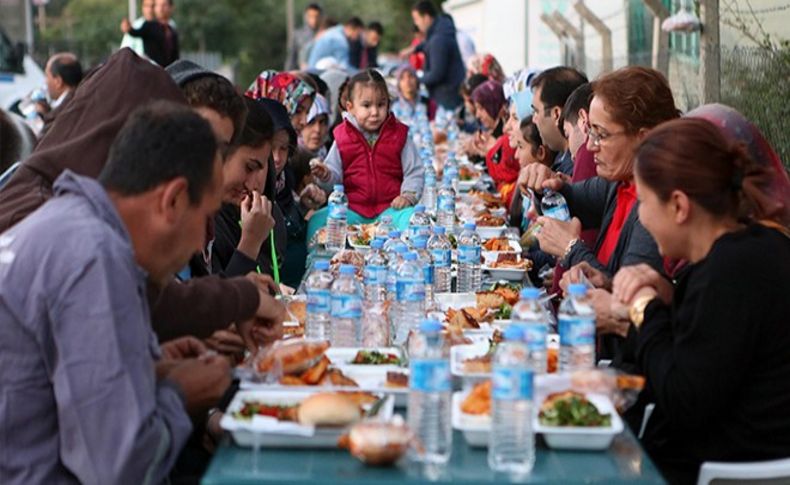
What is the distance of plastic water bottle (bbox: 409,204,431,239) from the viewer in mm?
5773

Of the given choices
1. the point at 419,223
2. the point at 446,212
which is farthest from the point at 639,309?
the point at 446,212

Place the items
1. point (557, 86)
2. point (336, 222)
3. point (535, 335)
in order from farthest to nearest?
point (557, 86) < point (336, 222) < point (535, 335)

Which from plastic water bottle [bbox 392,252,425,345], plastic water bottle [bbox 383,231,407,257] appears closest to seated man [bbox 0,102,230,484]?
plastic water bottle [bbox 392,252,425,345]

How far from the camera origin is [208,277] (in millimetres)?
4008

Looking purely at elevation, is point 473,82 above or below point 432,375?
above

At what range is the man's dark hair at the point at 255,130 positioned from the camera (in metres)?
4.99

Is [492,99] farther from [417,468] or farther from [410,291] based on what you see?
[417,468]

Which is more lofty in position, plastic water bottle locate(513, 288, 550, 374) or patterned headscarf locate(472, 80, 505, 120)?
patterned headscarf locate(472, 80, 505, 120)

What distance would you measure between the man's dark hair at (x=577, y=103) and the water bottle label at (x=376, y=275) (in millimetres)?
1985

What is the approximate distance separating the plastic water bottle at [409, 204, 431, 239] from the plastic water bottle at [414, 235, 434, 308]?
207 mm

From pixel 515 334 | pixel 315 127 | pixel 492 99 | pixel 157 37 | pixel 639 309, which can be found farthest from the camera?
pixel 157 37

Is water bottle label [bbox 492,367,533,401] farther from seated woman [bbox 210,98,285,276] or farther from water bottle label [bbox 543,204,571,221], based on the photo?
water bottle label [bbox 543,204,571,221]

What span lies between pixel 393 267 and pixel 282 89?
386 centimetres

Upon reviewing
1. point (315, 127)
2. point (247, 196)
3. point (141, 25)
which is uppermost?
point (141, 25)
